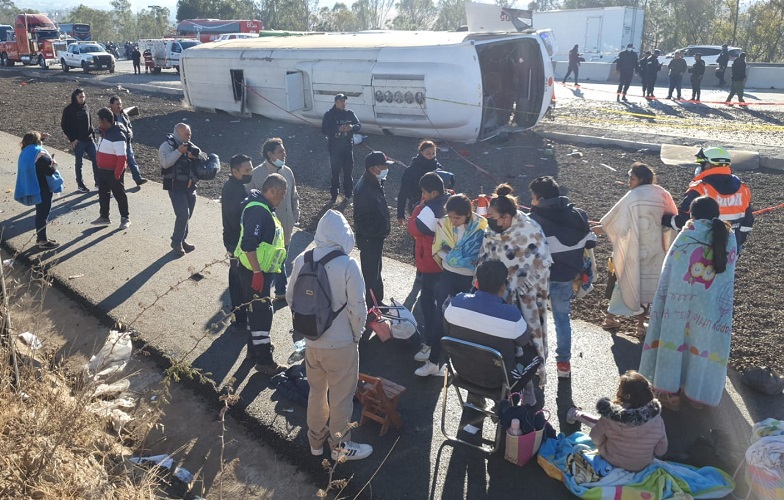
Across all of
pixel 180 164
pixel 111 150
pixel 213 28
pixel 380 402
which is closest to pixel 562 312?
pixel 380 402

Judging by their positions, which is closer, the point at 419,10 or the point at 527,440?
the point at 527,440

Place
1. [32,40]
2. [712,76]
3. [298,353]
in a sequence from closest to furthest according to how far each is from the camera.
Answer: [298,353] → [712,76] → [32,40]

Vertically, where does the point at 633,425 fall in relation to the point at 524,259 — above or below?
below

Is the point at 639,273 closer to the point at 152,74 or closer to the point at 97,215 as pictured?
the point at 97,215

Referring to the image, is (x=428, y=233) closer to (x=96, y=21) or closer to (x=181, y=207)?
(x=181, y=207)

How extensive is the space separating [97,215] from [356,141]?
577 centimetres

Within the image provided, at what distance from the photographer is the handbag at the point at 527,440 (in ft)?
13.4

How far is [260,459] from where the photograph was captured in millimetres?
4422

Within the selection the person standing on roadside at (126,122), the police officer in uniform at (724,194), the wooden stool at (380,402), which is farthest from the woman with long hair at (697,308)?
the person standing on roadside at (126,122)

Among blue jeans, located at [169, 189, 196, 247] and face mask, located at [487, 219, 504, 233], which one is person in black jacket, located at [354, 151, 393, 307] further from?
blue jeans, located at [169, 189, 196, 247]

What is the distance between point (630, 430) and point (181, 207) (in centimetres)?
594

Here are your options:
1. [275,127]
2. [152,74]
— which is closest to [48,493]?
[275,127]

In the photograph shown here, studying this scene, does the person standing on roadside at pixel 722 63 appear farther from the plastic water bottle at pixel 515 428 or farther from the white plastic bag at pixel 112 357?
the white plastic bag at pixel 112 357

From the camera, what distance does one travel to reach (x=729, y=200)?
5.35 metres
